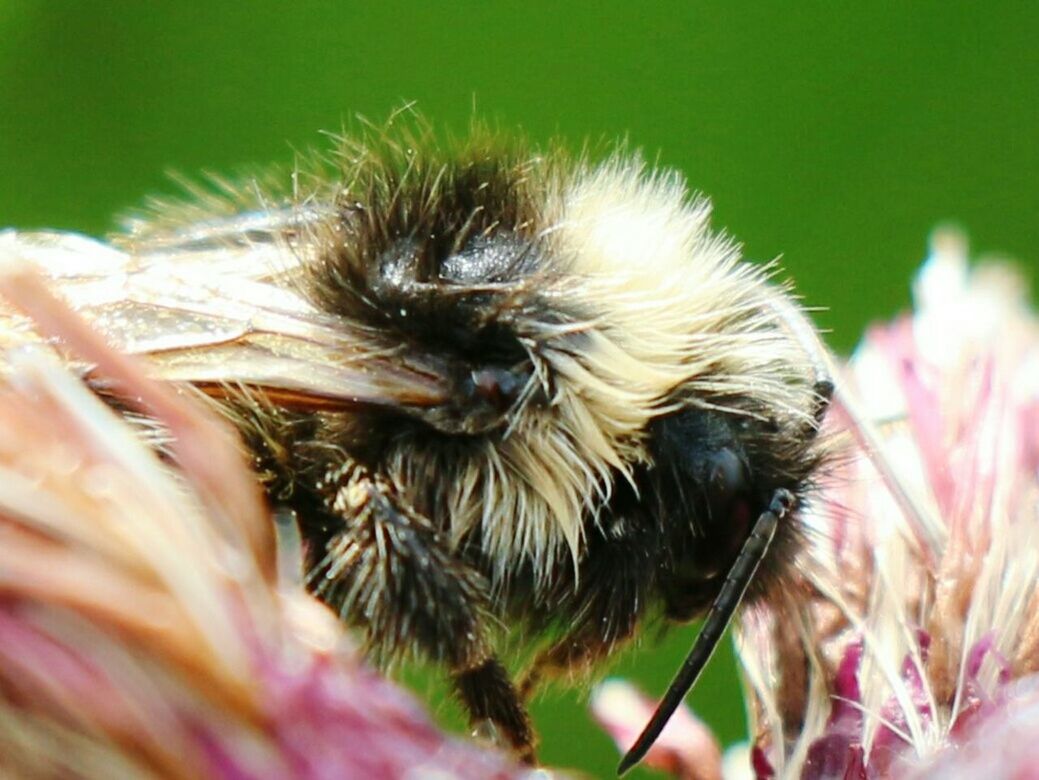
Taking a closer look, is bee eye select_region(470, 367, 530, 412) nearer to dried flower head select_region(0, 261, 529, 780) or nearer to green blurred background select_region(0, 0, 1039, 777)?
dried flower head select_region(0, 261, 529, 780)

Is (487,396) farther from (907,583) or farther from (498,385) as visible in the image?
(907,583)

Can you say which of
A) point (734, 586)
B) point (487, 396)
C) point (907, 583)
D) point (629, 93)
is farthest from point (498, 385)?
point (629, 93)

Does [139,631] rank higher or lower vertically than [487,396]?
lower

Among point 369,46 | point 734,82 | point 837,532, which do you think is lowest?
point 837,532

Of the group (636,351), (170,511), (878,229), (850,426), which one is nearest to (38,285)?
(170,511)

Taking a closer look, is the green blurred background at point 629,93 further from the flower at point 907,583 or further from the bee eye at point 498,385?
the bee eye at point 498,385

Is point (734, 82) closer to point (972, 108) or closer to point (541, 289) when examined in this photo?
point (972, 108)
